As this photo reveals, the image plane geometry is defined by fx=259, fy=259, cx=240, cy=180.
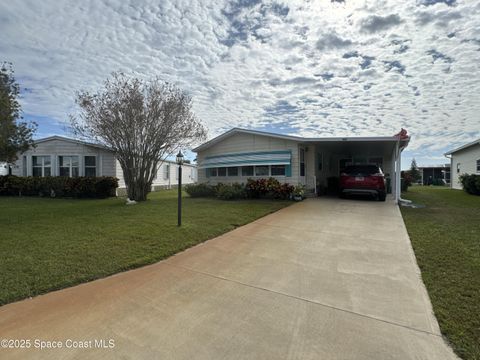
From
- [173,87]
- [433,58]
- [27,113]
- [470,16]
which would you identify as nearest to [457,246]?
[470,16]

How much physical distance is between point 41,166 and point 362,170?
19.7 m

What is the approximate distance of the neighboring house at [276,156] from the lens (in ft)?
43.2

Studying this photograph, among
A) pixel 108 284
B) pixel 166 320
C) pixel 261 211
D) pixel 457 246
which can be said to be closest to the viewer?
pixel 166 320

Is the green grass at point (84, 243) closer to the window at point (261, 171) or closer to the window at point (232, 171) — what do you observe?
the window at point (261, 171)

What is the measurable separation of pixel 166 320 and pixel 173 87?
1212 cm

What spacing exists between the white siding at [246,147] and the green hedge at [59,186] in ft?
19.3

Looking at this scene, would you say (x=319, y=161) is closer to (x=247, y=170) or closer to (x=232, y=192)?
(x=247, y=170)

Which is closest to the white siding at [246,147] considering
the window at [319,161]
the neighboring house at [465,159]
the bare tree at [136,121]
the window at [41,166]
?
the window at [319,161]

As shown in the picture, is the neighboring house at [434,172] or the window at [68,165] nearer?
the window at [68,165]

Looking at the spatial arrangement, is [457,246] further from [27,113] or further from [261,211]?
[27,113]

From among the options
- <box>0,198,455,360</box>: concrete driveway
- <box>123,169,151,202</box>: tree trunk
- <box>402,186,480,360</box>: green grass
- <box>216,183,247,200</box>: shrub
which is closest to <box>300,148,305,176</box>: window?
<box>216,183,247,200</box>: shrub

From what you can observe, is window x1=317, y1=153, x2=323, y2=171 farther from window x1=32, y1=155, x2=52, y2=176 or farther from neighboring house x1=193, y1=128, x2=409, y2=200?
window x1=32, y1=155, x2=52, y2=176

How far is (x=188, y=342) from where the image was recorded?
225cm

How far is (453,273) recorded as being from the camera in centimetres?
363
